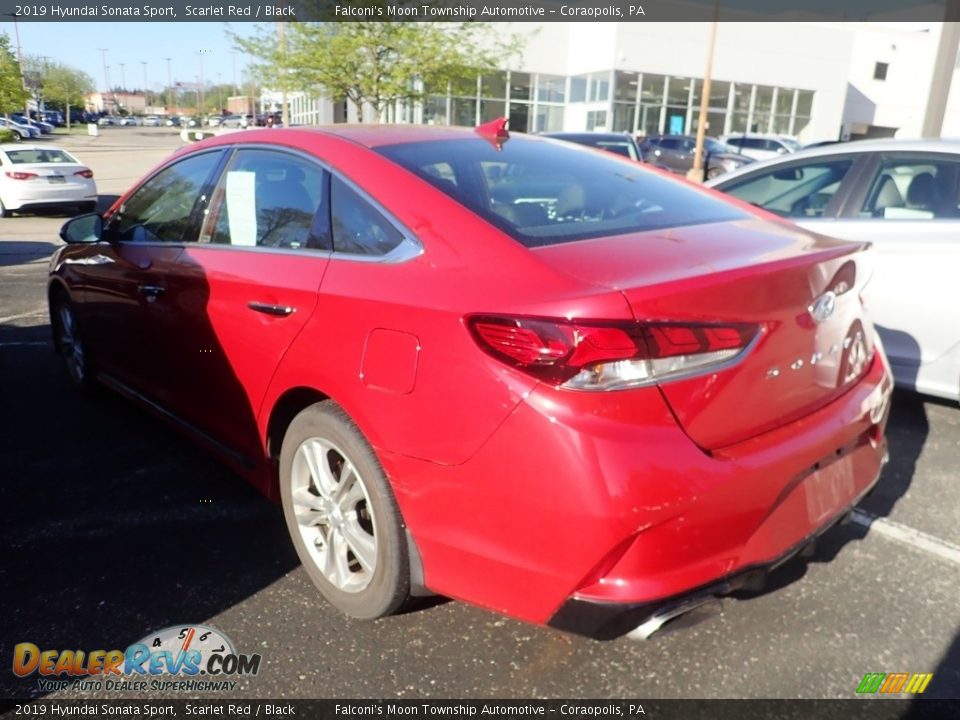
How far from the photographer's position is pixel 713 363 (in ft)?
6.30

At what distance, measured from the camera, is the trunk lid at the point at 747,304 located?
190 cm

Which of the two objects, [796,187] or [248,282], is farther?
[796,187]

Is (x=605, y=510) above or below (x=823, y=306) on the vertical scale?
below

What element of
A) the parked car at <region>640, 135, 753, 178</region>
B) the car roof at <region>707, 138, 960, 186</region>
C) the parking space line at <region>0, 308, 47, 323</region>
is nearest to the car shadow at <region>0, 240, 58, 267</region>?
the parking space line at <region>0, 308, 47, 323</region>

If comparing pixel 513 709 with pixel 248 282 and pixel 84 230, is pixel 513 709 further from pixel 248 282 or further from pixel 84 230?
pixel 84 230

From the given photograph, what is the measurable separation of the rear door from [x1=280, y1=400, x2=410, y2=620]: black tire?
0.29 m

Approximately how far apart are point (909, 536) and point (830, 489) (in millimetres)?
1089

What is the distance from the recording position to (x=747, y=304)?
6.48 feet

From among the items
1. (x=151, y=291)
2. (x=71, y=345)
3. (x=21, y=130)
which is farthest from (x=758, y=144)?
(x=21, y=130)

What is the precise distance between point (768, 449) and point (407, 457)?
3.11 feet

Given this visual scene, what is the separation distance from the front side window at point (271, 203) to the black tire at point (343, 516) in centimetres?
63

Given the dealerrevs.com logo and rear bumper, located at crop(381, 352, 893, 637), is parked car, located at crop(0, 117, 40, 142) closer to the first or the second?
the dealerrevs.com logo

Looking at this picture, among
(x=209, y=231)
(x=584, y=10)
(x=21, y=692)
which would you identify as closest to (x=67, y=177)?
(x=209, y=231)

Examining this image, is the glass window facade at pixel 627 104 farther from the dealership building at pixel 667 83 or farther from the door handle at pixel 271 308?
the door handle at pixel 271 308
